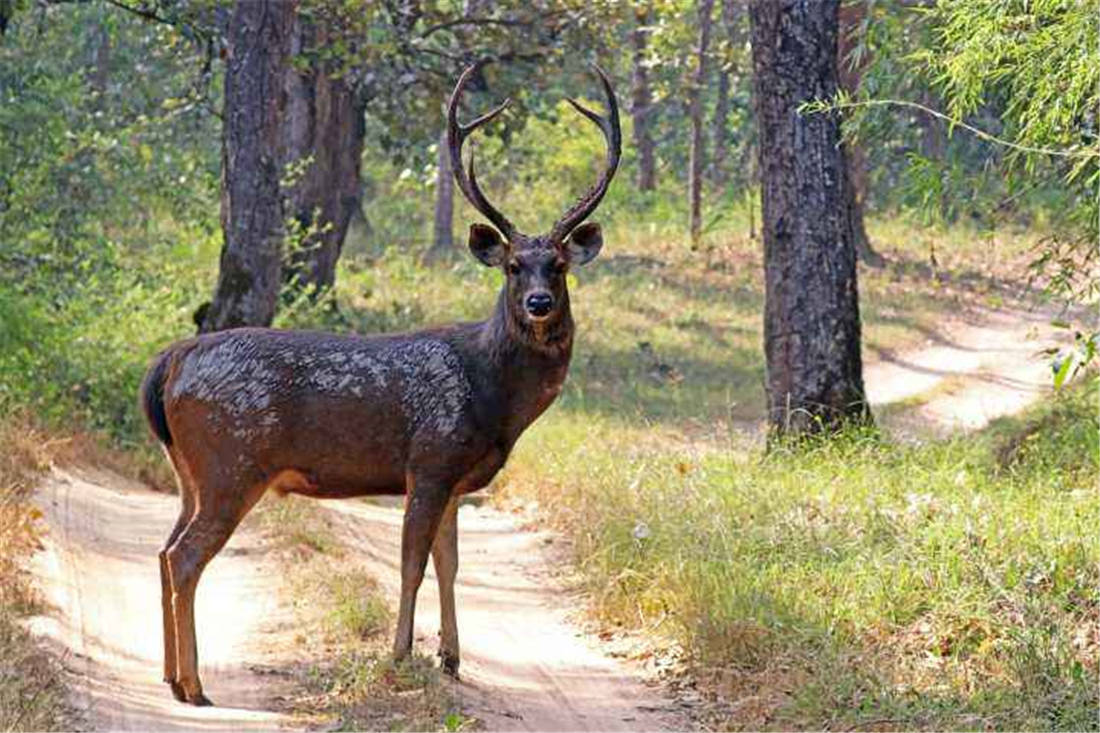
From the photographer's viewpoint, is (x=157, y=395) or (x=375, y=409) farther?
(x=157, y=395)

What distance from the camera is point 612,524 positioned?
12.1 metres

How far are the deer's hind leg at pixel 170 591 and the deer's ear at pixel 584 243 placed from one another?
2143mm

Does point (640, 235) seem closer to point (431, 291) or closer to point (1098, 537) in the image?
point (431, 291)

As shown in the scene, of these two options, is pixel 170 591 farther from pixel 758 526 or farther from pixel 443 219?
pixel 443 219

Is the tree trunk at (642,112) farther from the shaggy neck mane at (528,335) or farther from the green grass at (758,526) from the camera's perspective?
the shaggy neck mane at (528,335)

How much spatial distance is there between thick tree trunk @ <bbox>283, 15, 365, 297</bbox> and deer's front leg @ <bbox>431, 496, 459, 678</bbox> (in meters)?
12.0

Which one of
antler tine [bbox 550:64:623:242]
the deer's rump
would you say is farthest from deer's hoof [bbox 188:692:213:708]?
antler tine [bbox 550:64:623:242]

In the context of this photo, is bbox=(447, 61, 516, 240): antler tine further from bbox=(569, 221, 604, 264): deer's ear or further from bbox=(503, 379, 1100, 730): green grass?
bbox=(503, 379, 1100, 730): green grass

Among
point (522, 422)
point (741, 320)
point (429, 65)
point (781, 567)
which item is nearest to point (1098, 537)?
point (781, 567)

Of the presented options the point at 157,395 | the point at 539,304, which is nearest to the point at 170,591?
the point at 157,395

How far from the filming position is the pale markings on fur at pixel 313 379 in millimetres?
9156

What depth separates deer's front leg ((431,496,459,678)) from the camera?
9406 mm

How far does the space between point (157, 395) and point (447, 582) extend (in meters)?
1.66

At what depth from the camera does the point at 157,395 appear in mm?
9367
